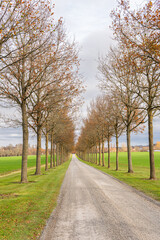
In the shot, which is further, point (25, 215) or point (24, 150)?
point (24, 150)

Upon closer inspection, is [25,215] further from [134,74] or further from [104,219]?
[134,74]

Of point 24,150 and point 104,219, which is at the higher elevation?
point 24,150

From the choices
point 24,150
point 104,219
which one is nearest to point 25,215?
point 104,219

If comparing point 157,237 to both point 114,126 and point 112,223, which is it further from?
point 114,126

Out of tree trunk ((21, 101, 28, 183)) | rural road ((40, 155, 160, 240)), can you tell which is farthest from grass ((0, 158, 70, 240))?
tree trunk ((21, 101, 28, 183))

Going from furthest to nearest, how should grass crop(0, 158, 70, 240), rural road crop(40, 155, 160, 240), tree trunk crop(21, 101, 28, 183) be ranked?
tree trunk crop(21, 101, 28, 183) < grass crop(0, 158, 70, 240) < rural road crop(40, 155, 160, 240)

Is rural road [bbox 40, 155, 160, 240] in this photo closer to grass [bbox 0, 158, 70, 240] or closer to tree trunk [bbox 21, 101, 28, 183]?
grass [bbox 0, 158, 70, 240]

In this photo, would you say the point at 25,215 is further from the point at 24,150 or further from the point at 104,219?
the point at 24,150

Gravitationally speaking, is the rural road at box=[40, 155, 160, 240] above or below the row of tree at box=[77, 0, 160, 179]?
below

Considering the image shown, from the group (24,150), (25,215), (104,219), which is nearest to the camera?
(104,219)

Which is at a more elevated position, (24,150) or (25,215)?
(24,150)

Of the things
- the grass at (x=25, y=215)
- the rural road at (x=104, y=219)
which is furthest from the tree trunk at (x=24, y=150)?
the rural road at (x=104, y=219)

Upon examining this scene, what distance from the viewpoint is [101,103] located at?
115ft

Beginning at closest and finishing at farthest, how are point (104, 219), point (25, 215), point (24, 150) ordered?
point (104, 219) → point (25, 215) → point (24, 150)
